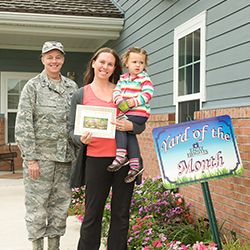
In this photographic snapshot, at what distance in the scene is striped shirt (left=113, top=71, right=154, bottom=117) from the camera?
2.62 meters

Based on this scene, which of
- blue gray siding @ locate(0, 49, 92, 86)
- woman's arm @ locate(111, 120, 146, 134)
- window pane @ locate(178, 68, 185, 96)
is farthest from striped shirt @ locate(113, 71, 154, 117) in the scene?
blue gray siding @ locate(0, 49, 92, 86)

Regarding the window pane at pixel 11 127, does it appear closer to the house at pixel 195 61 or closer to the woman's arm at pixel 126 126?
the house at pixel 195 61

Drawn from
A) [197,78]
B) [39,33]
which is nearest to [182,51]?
[197,78]

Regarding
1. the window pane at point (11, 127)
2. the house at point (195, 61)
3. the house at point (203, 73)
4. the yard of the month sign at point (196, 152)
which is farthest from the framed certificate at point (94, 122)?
the window pane at point (11, 127)

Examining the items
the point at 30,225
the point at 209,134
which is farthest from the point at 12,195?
the point at 209,134

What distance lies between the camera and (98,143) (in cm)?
260

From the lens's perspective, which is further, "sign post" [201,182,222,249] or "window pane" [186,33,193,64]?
"window pane" [186,33,193,64]

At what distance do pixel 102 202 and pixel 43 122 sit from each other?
87cm

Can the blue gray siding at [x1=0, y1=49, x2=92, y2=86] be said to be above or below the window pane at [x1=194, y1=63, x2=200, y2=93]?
above

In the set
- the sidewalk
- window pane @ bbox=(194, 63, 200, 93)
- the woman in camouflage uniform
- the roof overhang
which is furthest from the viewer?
the roof overhang

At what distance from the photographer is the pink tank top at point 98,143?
102 inches

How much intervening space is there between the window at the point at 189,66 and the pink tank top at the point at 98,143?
1851 millimetres

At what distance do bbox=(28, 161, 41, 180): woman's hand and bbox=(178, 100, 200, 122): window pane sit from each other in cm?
231

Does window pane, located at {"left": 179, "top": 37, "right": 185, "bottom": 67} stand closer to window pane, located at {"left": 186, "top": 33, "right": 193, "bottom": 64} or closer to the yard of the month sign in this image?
window pane, located at {"left": 186, "top": 33, "right": 193, "bottom": 64}
